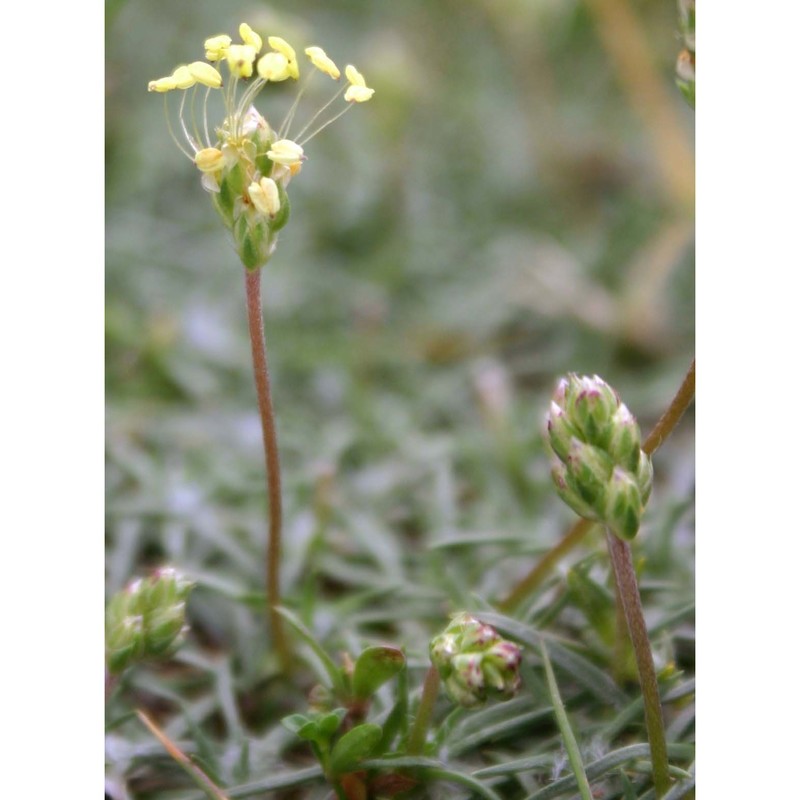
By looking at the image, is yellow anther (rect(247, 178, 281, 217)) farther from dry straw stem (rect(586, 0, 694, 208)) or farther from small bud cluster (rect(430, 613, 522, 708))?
dry straw stem (rect(586, 0, 694, 208))

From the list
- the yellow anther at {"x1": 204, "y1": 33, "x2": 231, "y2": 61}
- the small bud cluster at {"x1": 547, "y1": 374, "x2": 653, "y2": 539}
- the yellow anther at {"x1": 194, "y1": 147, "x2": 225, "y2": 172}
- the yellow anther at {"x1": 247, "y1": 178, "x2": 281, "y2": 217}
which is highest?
the yellow anther at {"x1": 204, "y1": 33, "x2": 231, "y2": 61}

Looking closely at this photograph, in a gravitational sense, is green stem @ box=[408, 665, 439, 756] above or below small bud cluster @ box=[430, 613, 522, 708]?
below

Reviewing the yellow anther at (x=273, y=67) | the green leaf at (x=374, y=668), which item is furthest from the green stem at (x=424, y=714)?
the yellow anther at (x=273, y=67)

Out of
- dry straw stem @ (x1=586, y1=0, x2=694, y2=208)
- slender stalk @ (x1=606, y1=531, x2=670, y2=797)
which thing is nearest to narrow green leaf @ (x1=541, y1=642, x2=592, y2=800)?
slender stalk @ (x1=606, y1=531, x2=670, y2=797)

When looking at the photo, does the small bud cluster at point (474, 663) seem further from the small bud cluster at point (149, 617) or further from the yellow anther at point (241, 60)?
the yellow anther at point (241, 60)

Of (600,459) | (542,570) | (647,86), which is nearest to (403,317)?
(647,86)
